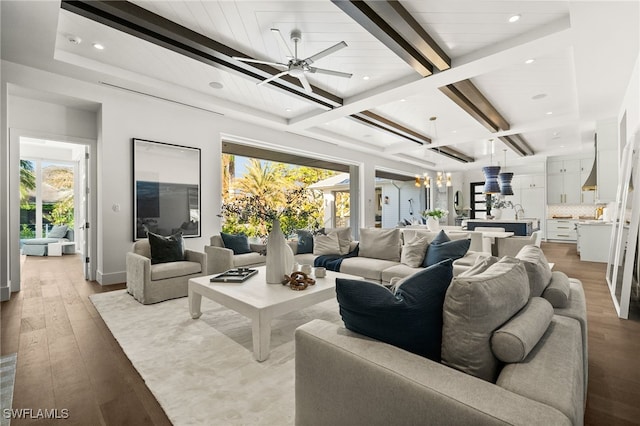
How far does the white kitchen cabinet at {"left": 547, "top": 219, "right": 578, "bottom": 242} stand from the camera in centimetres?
937

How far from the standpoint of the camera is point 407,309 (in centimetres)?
117

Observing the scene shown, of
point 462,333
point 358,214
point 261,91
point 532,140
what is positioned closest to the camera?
point 462,333

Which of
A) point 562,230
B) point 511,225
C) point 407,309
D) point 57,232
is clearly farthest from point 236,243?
point 562,230

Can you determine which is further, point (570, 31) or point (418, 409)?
point (570, 31)

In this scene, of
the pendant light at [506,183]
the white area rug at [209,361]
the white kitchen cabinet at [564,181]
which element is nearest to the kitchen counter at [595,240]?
the pendant light at [506,183]

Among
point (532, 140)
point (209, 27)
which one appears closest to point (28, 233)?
point (209, 27)

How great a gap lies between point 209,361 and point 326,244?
2.63 metres

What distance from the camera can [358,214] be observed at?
8.73 m

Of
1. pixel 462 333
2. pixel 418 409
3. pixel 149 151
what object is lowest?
pixel 418 409

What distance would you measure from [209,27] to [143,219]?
9.93ft

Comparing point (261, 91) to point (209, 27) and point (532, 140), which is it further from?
point (532, 140)

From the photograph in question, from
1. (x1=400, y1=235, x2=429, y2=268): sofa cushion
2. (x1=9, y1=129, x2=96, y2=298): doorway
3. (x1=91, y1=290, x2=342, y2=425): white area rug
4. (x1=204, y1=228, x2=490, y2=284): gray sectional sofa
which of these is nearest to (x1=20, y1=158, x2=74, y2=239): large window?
(x1=9, y1=129, x2=96, y2=298): doorway

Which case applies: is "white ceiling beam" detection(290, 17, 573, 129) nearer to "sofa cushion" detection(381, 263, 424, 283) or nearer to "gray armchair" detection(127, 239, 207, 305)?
"sofa cushion" detection(381, 263, 424, 283)

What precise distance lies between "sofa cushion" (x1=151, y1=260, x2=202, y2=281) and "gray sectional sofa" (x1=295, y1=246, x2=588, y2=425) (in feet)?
9.19
